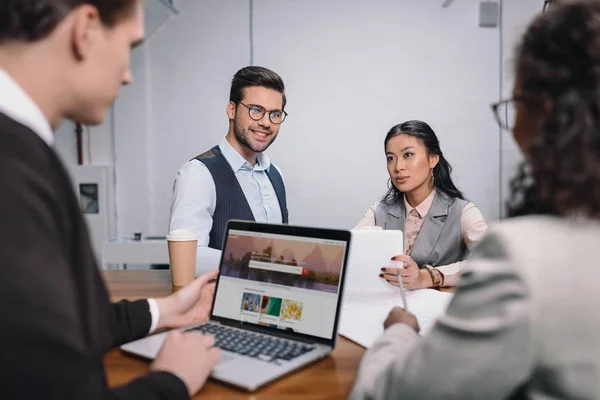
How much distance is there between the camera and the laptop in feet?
2.77

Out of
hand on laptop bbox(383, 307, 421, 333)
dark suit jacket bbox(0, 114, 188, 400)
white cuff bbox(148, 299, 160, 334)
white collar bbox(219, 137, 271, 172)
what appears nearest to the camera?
dark suit jacket bbox(0, 114, 188, 400)

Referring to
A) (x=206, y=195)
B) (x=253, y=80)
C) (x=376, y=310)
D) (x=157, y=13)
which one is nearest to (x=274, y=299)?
(x=376, y=310)

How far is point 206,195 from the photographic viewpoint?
77.5 inches

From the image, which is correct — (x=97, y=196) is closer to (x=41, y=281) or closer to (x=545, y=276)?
(x=41, y=281)

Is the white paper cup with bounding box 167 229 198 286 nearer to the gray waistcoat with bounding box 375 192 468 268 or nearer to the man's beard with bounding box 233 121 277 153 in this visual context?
the man's beard with bounding box 233 121 277 153

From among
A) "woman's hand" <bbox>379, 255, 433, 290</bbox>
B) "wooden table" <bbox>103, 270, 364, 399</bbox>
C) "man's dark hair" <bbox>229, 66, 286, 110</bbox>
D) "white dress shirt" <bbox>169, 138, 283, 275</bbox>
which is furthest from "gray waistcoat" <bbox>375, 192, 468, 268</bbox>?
"wooden table" <bbox>103, 270, 364, 399</bbox>

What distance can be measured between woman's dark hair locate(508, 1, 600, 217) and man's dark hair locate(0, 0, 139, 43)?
1.91ft

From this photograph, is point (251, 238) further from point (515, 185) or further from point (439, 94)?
point (439, 94)

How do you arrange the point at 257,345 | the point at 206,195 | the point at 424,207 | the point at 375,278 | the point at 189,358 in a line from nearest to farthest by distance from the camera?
the point at 189,358 < the point at 257,345 < the point at 375,278 < the point at 206,195 < the point at 424,207

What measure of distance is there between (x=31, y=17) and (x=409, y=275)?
3.79ft

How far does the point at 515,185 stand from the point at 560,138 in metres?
0.11

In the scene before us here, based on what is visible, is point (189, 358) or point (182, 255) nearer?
point (189, 358)

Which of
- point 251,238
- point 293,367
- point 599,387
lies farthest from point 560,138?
point 251,238

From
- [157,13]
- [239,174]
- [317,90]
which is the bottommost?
[239,174]
